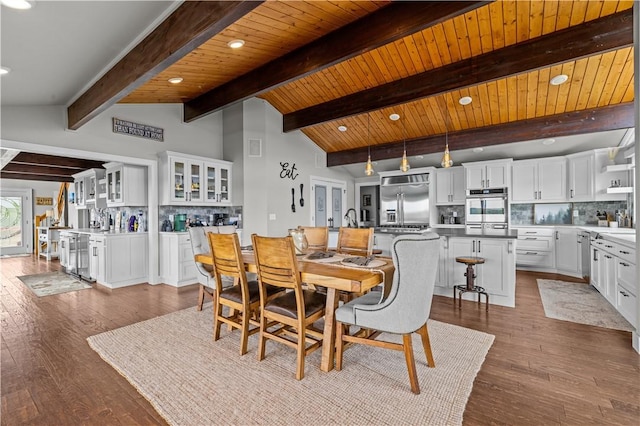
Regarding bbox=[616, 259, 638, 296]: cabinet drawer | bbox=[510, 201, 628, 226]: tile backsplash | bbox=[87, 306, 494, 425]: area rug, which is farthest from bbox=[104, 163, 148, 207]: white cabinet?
bbox=[510, 201, 628, 226]: tile backsplash

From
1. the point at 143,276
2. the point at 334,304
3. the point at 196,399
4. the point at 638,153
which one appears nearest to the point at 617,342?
the point at 638,153

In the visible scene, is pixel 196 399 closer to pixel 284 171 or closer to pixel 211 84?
Result: pixel 211 84

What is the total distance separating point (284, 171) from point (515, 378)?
524 cm

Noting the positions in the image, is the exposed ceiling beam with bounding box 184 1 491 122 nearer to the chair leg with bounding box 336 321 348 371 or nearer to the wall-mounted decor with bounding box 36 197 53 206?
the chair leg with bounding box 336 321 348 371

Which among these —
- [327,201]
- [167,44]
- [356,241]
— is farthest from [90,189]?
[356,241]

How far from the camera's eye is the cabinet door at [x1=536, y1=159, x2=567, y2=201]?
19.3 feet

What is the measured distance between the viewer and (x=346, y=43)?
3.31m

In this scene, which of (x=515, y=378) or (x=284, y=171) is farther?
(x=284, y=171)

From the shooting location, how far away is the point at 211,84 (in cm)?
461

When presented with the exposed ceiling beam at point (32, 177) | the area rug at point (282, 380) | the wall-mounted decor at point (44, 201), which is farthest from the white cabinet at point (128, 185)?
the wall-mounted decor at point (44, 201)

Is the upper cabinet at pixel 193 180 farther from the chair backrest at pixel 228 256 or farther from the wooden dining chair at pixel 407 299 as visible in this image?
the wooden dining chair at pixel 407 299

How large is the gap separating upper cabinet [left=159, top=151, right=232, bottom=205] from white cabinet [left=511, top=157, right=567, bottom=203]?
585 cm

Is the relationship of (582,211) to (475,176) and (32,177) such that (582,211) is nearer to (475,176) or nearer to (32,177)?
(475,176)

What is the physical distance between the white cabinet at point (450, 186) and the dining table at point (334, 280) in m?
5.24
